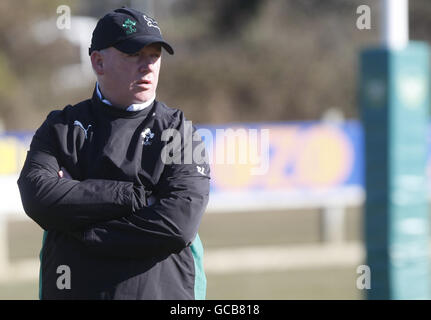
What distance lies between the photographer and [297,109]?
22359 millimetres

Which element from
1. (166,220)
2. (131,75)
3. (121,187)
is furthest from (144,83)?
(166,220)

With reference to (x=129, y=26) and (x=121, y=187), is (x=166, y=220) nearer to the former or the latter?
(x=121, y=187)

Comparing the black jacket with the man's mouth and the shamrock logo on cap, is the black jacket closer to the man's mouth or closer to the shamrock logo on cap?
the man's mouth

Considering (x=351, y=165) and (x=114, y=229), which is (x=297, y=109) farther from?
(x=114, y=229)

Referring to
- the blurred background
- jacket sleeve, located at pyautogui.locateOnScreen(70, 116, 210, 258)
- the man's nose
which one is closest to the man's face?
the man's nose

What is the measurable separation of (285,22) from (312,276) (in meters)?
18.7

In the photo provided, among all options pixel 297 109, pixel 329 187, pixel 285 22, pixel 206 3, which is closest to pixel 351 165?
pixel 329 187

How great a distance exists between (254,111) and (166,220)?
19.9 m

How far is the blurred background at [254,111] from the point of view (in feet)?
33.7

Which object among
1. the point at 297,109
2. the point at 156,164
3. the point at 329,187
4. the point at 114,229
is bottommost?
the point at 114,229

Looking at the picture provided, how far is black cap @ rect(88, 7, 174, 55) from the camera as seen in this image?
2.74m

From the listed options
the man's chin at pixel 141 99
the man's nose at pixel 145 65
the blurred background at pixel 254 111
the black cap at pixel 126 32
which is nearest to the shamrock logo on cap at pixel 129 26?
the black cap at pixel 126 32

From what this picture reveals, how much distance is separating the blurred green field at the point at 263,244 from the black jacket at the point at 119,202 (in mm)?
5196

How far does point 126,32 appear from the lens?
9.02 ft
